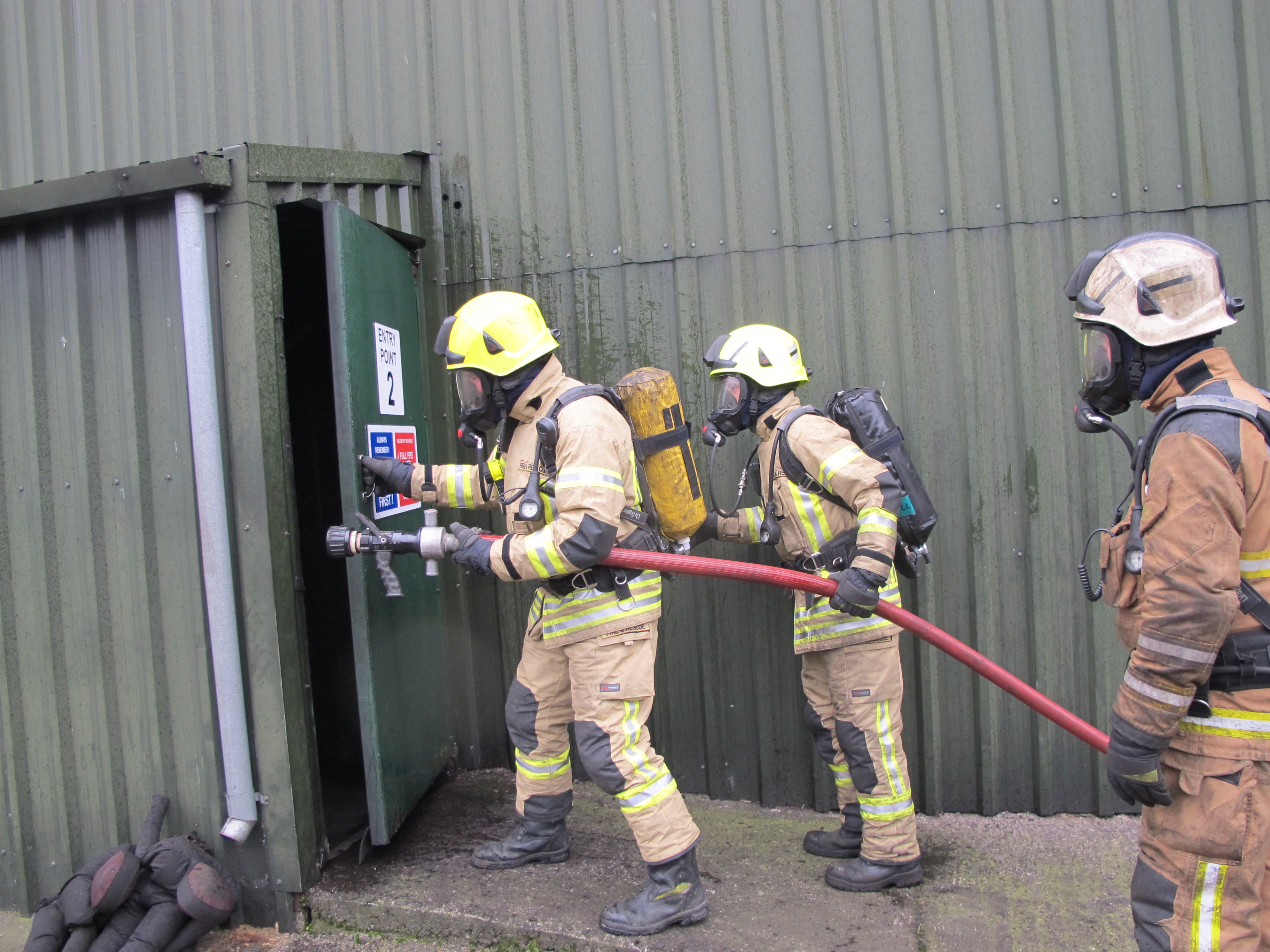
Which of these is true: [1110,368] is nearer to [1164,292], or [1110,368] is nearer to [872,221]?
[1164,292]

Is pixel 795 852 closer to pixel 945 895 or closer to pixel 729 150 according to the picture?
pixel 945 895

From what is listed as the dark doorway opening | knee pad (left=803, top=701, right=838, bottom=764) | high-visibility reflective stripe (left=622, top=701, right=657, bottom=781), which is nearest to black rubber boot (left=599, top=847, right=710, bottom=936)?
high-visibility reflective stripe (left=622, top=701, right=657, bottom=781)

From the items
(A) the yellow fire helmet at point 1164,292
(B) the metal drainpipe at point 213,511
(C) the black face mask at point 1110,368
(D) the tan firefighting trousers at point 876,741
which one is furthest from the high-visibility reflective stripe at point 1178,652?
(B) the metal drainpipe at point 213,511

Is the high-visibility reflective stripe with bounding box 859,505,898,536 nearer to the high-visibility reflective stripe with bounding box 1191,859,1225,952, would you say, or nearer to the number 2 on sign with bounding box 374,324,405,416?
the high-visibility reflective stripe with bounding box 1191,859,1225,952

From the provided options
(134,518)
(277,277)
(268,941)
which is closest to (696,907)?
(268,941)

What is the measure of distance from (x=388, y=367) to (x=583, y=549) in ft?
4.72

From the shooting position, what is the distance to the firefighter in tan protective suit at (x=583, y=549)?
9.73ft

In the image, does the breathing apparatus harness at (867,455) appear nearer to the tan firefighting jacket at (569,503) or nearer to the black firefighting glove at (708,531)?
the black firefighting glove at (708,531)

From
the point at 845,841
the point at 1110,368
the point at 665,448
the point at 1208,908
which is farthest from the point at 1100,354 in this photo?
the point at 845,841

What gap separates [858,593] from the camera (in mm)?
2977

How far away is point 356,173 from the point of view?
3.87 meters

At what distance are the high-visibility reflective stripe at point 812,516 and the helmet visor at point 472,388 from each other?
1.24 m

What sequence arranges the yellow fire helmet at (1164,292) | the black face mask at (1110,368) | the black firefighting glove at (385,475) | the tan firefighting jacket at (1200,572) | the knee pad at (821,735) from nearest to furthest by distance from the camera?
1. the tan firefighting jacket at (1200,572)
2. the yellow fire helmet at (1164,292)
3. the black face mask at (1110,368)
4. the black firefighting glove at (385,475)
5. the knee pad at (821,735)

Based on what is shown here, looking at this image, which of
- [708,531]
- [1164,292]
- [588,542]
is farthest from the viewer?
[708,531]
